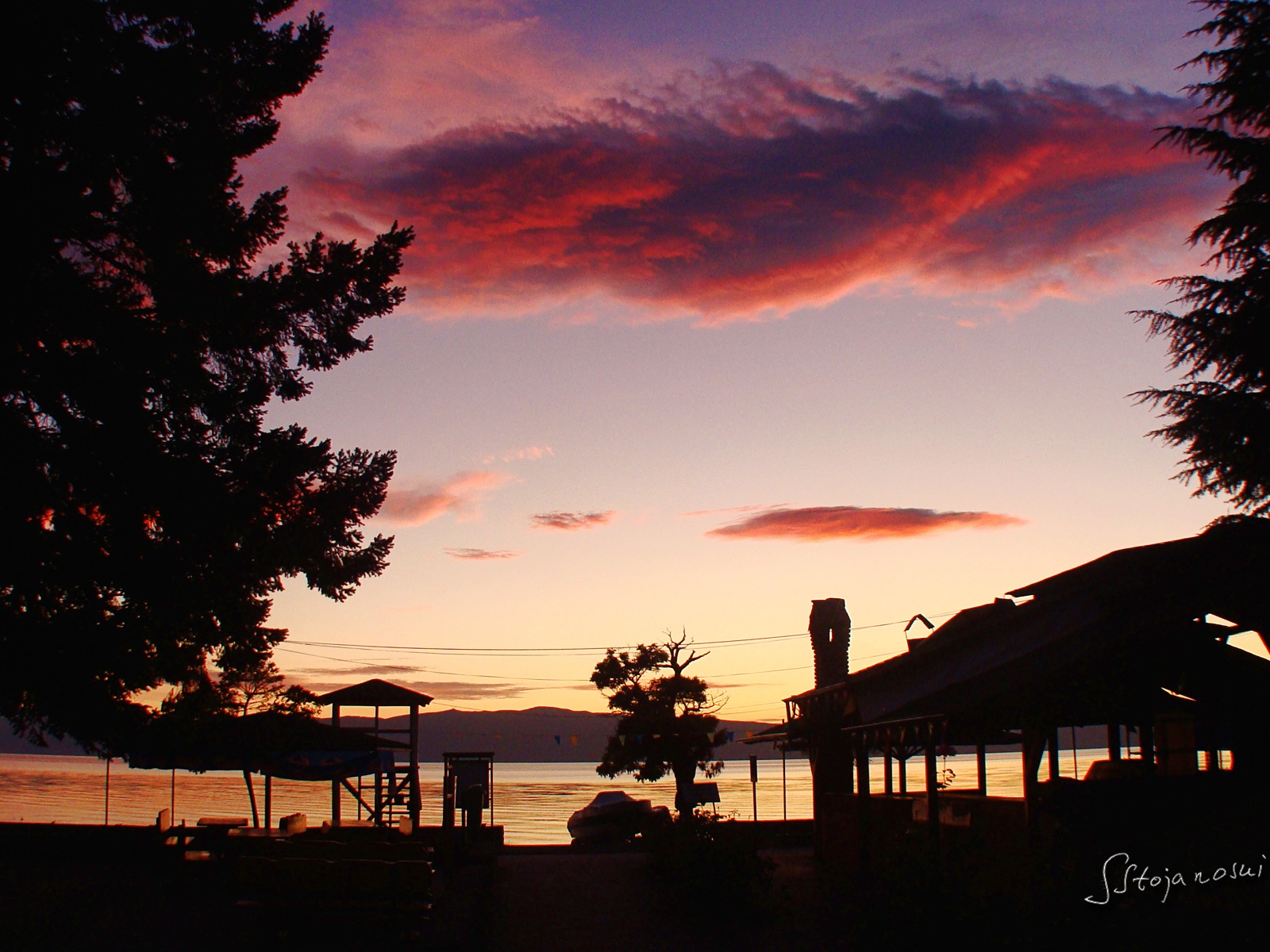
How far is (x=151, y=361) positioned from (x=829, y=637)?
23.9m

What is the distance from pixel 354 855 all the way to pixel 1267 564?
1355 cm

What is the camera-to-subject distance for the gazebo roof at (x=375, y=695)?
2811 centimetres

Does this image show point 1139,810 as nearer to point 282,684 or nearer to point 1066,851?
point 1066,851

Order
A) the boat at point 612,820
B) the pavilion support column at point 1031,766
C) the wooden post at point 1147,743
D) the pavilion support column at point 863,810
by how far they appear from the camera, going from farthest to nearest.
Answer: the boat at point 612,820 < the pavilion support column at point 863,810 < the wooden post at point 1147,743 < the pavilion support column at point 1031,766

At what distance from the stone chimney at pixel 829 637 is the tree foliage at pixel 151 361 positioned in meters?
19.5

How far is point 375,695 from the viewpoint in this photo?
28.2 metres

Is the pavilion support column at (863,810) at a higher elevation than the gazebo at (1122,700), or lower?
lower

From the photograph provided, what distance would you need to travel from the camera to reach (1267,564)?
13008mm

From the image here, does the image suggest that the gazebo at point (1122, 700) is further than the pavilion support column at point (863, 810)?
No

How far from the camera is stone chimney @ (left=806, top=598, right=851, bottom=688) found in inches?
1318

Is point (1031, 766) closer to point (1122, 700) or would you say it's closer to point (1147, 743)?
point (1122, 700)

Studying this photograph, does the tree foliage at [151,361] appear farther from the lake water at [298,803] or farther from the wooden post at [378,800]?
the lake water at [298,803]

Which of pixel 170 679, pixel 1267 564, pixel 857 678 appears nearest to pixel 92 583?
pixel 170 679

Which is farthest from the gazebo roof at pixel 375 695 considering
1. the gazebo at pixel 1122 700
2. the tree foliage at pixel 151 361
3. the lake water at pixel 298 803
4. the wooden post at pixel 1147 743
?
the lake water at pixel 298 803
